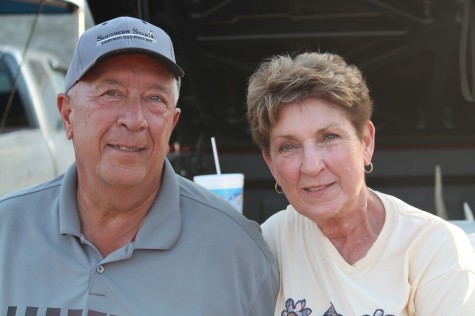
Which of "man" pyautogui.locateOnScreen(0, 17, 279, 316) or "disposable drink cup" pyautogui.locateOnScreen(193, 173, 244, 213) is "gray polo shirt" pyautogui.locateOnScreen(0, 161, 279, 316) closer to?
"man" pyautogui.locateOnScreen(0, 17, 279, 316)

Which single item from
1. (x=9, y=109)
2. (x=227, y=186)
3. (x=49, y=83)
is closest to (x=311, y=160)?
(x=227, y=186)

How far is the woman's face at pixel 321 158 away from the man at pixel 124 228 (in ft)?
0.69

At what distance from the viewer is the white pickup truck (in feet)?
17.0

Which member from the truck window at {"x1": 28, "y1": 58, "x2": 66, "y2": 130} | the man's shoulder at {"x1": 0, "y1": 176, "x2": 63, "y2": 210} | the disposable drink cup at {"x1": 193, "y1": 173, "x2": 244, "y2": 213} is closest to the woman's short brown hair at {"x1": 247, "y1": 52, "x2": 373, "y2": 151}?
the disposable drink cup at {"x1": 193, "y1": 173, "x2": 244, "y2": 213}

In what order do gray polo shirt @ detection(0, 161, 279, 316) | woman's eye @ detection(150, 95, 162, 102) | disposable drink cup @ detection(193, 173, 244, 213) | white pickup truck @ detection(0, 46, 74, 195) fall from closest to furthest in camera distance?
gray polo shirt @ detection(0, 161, 279, 316)
woman's eye @ detection(150, 95, 162, 102)
disposable drink cup @ detection(193, 173, 244, 213)
white pickup truck @ detection(0, 46, 74, 195)

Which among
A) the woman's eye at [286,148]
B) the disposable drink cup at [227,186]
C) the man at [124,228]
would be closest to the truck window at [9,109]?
the disposable drink cup at [227,186]

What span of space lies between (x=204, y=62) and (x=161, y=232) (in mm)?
1573

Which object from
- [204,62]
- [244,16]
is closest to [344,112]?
[244,16]

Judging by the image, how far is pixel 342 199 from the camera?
1.83 metres

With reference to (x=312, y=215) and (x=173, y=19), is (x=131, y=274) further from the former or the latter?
(x=173, y=19)

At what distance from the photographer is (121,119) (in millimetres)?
1772

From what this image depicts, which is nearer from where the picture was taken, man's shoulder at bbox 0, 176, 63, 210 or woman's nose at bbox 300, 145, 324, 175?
woman's nose at bbox 300, 145, 324, 175

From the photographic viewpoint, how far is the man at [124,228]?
1746 millimetres

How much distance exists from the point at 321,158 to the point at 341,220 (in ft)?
0.68
